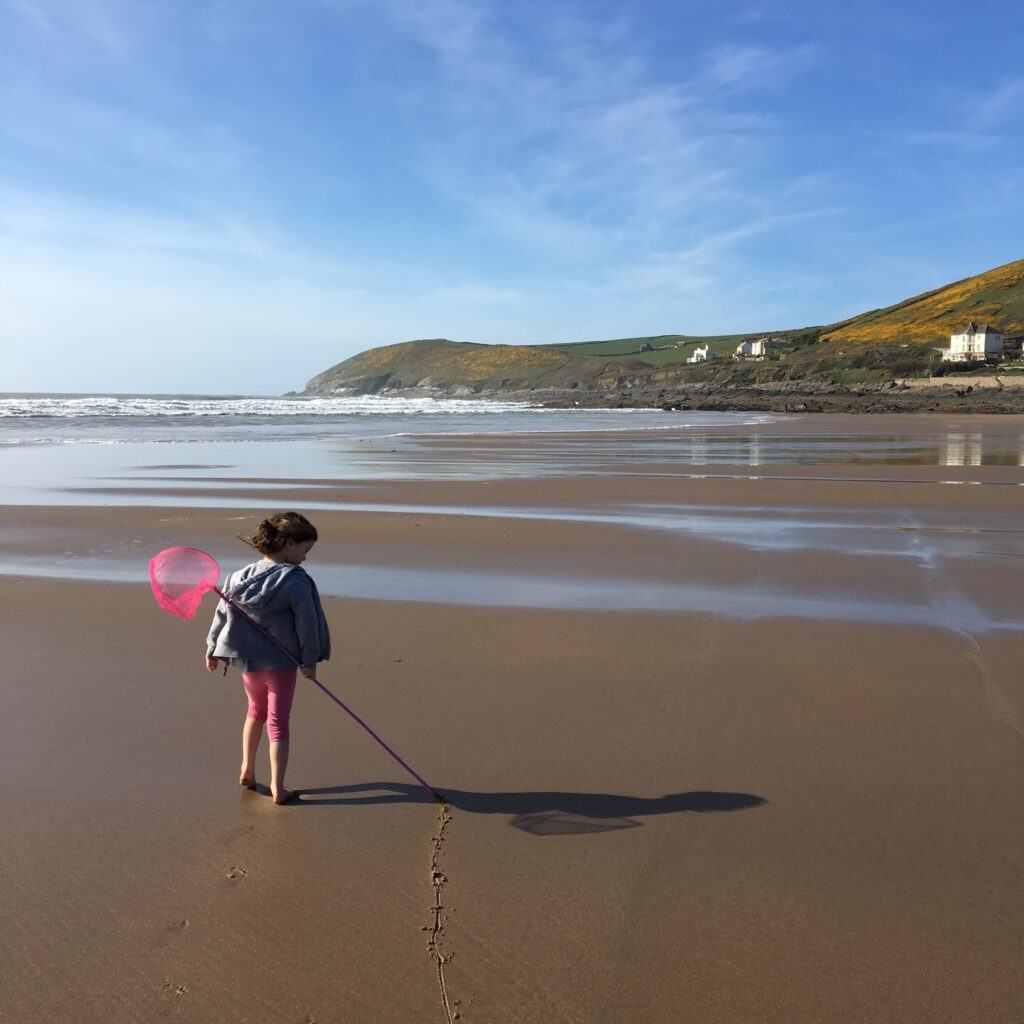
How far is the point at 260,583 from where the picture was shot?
13.0 ft

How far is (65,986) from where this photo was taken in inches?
107

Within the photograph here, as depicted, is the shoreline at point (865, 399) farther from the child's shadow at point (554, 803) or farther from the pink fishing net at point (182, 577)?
the pink fishing net at point (182, 577)

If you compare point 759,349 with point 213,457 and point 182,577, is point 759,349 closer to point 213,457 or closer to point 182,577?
point 213,457

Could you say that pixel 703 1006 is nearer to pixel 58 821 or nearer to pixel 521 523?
pixel 58 821

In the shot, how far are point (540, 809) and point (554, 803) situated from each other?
0.08 m

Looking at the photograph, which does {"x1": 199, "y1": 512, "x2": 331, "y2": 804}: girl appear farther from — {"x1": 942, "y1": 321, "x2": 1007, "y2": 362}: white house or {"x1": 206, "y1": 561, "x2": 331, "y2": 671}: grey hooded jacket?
{"x1": 942, "y1": 321, "x2": 1007, "y2": 362}: white house

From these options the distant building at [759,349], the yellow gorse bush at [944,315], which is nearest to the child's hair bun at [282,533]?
the yellow gorse bush at [944,315]

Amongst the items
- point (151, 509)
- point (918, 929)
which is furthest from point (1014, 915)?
point (151, 509)

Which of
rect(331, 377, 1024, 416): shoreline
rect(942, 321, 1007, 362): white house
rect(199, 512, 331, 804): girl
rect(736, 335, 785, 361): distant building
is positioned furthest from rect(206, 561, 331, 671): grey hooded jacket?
rect(736, 335, 785, 361): distant building

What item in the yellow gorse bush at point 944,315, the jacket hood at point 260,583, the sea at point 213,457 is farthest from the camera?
the yellow gorse bush at point 944,315

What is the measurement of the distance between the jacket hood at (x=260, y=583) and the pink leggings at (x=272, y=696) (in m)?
0.34

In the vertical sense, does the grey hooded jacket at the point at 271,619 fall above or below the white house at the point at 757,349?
below

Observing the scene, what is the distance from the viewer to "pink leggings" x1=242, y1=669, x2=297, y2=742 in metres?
4.02

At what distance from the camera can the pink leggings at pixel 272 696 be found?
402 cm
